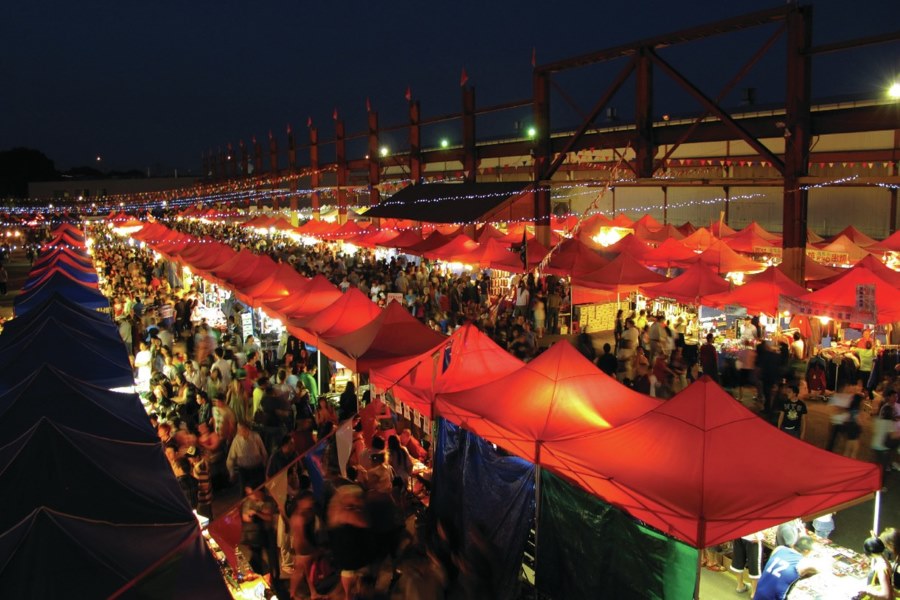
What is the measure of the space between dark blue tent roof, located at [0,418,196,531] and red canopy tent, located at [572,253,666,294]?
32.8 ft

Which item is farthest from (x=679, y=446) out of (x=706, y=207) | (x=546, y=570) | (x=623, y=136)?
(x=706, y=207)

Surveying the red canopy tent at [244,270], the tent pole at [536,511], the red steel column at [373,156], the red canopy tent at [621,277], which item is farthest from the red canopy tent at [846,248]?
the red steel column at [373,156]

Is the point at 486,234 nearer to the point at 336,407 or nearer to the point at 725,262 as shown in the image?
the point at 725,262

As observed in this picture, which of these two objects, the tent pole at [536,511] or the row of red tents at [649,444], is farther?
the tent pole at [536,511]

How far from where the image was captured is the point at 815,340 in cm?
1273

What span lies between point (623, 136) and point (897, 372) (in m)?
10.4

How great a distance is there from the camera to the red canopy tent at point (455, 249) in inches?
718

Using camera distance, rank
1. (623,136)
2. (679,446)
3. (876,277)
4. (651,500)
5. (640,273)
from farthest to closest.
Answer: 1. (623,136)
2. (640,273)
3. (876,277)
4. (679,446)
5. (651,500)

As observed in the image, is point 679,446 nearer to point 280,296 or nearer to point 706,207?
point 280,296

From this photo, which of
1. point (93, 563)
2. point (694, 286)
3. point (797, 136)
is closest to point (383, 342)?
point (93, 563)

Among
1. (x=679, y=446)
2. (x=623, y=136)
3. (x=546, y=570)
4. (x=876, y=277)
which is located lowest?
(x=546, y=570)

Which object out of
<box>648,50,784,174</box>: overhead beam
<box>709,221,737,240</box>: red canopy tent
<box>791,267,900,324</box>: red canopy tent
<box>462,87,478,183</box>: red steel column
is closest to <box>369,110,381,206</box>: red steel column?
<box>462,87,478,183</box>: red steel column

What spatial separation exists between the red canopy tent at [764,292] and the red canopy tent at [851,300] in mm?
370

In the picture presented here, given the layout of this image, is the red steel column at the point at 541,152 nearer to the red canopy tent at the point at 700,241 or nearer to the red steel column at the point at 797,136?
the red canopy tent at the point at 700,241
